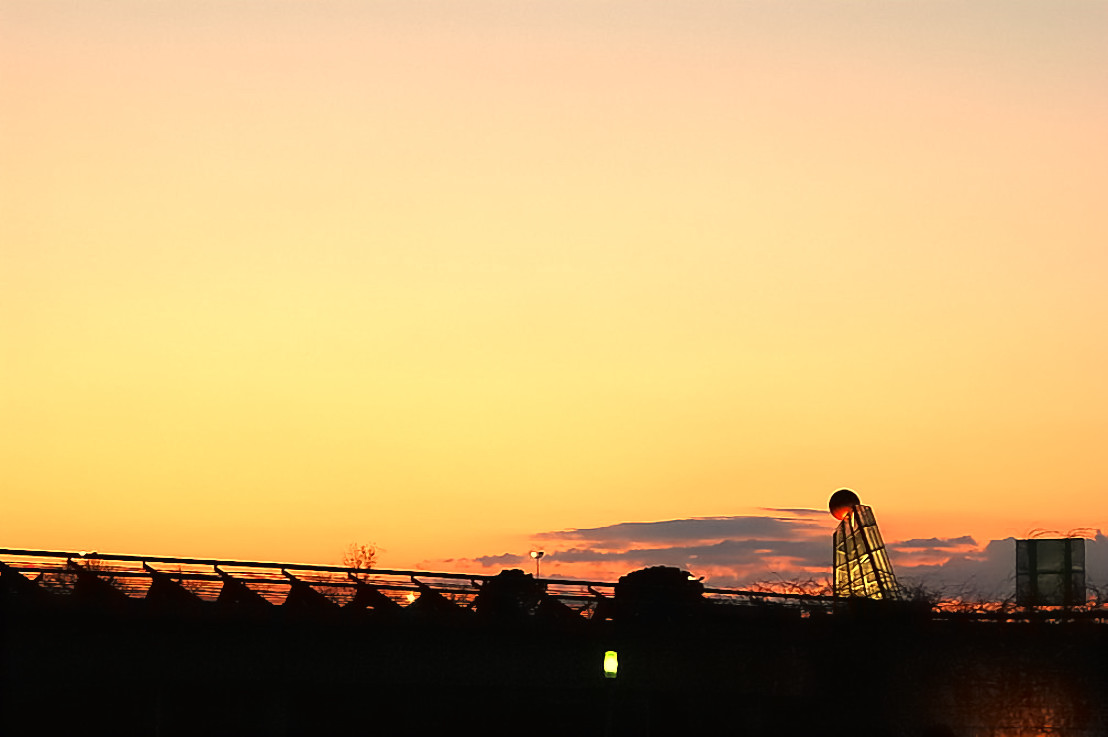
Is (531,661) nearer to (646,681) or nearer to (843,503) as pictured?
(646,681)

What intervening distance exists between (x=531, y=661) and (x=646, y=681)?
4253 mm

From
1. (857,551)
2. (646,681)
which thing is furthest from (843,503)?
(646,681)

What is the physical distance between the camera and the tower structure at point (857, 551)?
249 ft

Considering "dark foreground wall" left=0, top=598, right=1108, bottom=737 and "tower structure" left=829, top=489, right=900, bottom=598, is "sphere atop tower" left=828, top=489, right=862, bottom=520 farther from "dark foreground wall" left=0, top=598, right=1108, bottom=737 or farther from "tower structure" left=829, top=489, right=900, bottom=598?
"dark foreground wall" left=0, top=598, right=1108, bottom=737

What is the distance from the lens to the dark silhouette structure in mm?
47719

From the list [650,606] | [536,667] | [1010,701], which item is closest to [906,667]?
[1010,701]

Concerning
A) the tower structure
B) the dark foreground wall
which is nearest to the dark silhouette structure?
the dark foreground wall

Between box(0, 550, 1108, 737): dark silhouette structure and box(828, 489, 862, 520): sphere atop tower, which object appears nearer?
box(0, 550, 1108, 737): dark silhouette structure

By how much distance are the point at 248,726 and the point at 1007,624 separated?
26979 mm

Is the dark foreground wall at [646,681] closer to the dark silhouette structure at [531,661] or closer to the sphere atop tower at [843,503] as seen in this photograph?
the dark silhouette structure at [531,661]

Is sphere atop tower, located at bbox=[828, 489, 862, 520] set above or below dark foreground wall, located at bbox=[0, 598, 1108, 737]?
above

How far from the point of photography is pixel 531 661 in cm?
5300

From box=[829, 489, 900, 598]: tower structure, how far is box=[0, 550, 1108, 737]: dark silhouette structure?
55.6 feet

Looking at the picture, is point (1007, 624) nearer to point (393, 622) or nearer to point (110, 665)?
point (393, 622)
